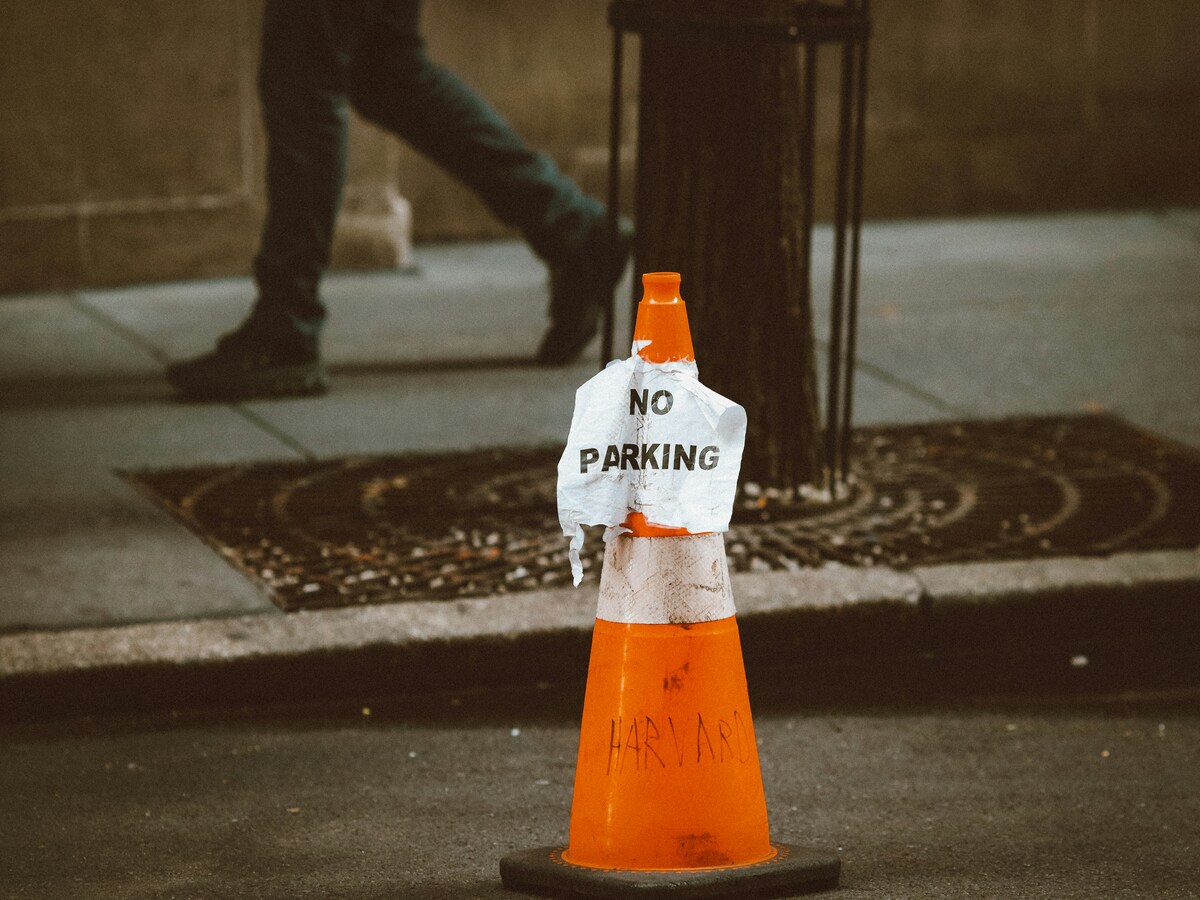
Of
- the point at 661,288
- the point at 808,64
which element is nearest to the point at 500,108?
the point at 808,64

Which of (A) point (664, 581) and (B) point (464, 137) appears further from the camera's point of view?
(B) point (464, 137)

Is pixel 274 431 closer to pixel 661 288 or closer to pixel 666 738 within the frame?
pixel 661 288

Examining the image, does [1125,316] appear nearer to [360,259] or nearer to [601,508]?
[360,259]

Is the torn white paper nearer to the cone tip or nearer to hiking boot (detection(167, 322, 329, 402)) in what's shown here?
the cone tip

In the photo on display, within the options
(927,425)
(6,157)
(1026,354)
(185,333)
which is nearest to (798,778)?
(927,425)

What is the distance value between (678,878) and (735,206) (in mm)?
2394

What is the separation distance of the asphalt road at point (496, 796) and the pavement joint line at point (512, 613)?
0.42 ft

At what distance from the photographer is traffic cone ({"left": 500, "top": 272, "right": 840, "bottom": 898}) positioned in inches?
128

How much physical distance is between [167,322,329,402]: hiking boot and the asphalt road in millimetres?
2336

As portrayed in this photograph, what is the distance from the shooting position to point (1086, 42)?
34.5 feet

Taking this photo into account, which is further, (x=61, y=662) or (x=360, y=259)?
(x=360, y=259)

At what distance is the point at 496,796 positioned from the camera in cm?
384

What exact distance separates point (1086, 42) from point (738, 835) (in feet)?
26.3

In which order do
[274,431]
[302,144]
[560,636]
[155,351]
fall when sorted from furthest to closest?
1. [155,351]
2. [302,144]
3. [274,431]
4. [560,636]
